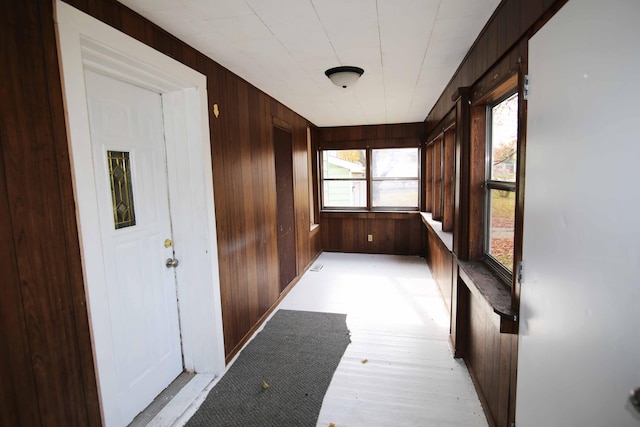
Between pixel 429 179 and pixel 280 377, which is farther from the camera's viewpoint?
pixel 429 179

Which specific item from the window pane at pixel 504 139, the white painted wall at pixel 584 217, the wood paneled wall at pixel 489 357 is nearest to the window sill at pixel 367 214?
the wood paneled wall at pixel 489 357

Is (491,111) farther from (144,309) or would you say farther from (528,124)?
(144,309)

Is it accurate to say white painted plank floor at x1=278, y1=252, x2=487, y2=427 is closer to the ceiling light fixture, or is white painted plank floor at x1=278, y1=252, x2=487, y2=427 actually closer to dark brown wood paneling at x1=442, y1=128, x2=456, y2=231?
dark brown wood paneling at x1=442, y1=128, x2=456, y2=231

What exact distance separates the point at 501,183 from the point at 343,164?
14.3 ft

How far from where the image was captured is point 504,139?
204 cm

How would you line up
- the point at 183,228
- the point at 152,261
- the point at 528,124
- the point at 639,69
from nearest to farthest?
1. the point at 639,69
2. the point at 528,124
3. the point at 152,261
4. the point at 183,228

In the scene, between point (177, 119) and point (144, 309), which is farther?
point (177, 119)

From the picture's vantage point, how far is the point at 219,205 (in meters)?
2.55

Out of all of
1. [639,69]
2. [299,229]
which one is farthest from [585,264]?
[299,229]

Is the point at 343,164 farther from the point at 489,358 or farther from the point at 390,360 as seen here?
the point at 489,358

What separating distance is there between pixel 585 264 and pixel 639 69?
0.54 metres

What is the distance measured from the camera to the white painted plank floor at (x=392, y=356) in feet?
6.90

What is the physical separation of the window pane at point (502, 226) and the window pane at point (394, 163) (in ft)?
12.5

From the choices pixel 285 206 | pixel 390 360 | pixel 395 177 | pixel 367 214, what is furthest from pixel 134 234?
pixel 395 177
